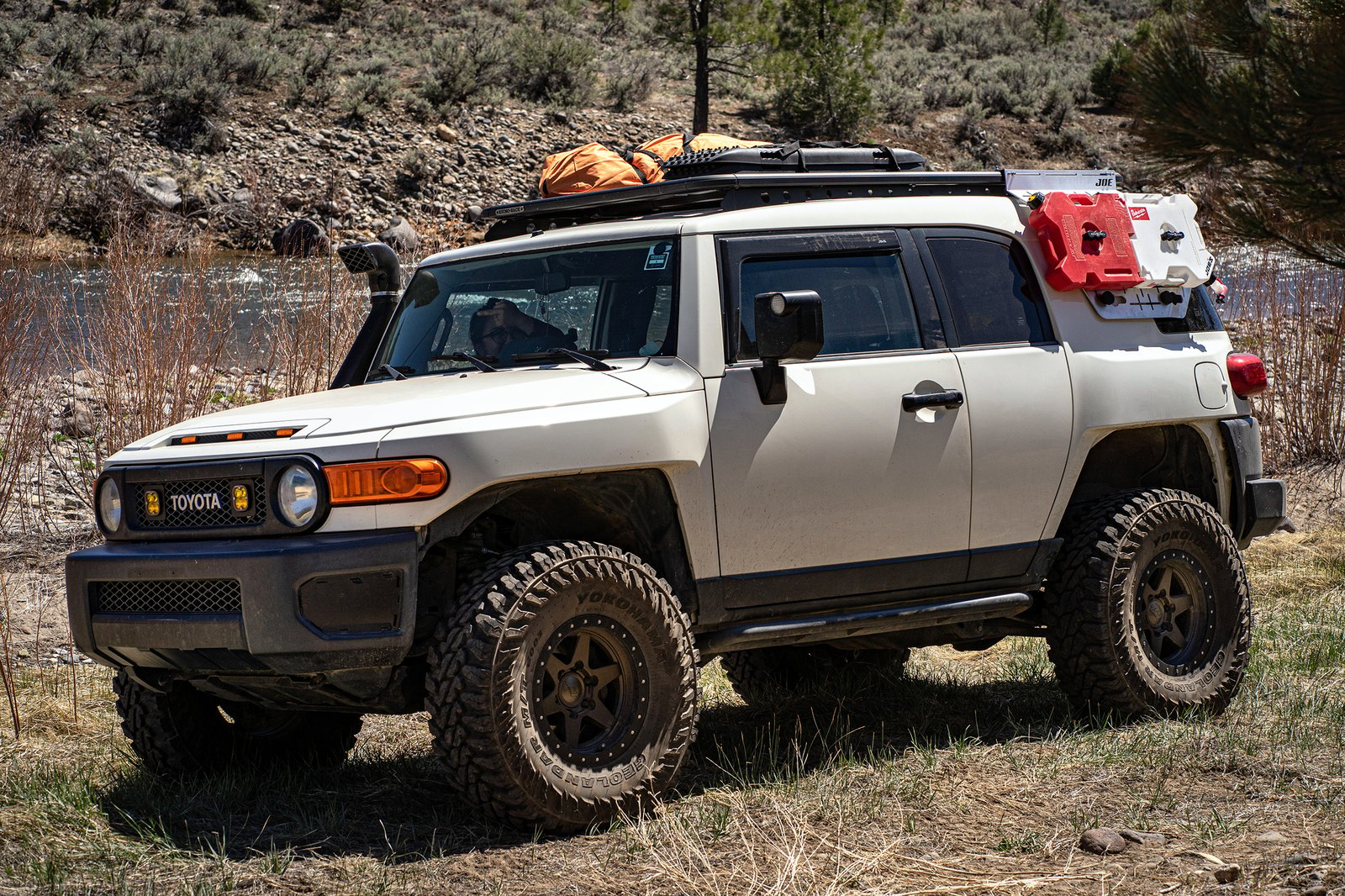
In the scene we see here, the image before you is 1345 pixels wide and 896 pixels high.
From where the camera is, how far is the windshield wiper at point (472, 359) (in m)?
5.02

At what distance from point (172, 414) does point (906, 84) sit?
37.7 m

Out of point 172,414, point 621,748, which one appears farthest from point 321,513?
point 172,414

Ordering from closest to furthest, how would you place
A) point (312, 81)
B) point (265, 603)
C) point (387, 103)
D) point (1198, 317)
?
point (265, 603), point (1198, 317), point (387, 103), point (312, 81)

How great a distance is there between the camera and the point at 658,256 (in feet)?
16.4

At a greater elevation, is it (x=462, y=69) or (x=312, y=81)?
(x=462, y=69)

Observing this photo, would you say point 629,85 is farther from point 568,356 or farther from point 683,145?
point 568,356

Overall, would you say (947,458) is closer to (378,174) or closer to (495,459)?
(495,459)

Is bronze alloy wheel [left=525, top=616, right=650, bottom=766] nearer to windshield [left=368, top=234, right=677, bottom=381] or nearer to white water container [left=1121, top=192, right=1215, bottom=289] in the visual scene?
windshield [left=368, top=234, right=677, bottom=381]

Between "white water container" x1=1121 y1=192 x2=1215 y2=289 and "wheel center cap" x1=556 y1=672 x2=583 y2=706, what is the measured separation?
2.96 meters

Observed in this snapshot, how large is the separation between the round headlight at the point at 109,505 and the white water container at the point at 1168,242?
13.2 feet

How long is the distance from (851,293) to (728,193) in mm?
581

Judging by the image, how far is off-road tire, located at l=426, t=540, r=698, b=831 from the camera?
4.24 metres

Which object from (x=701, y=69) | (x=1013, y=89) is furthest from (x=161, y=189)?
(x=1013, y=89)

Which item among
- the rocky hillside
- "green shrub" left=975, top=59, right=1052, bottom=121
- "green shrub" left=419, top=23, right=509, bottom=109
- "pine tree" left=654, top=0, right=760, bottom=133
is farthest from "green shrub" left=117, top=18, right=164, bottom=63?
"green shrub" left=975, top=59, right=1052, bottom=121
